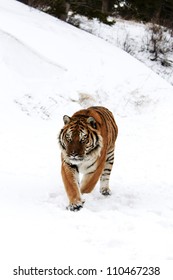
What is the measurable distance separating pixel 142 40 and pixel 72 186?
15205 millimetres

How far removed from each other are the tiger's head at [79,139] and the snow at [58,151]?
0.65m

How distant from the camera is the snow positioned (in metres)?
4.23

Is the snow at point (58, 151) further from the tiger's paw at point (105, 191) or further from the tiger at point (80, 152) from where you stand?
the tiger at point (80, 152)

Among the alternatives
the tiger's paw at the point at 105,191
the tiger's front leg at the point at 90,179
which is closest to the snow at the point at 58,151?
the tiger's paw at the point at 105,191

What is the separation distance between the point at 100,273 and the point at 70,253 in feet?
1.42

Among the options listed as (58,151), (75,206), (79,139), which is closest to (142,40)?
(58,151)

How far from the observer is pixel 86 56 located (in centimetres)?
1350

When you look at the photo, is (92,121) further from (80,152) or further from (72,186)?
(72,186)

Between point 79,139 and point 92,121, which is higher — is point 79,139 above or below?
below

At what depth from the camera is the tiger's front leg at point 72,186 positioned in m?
5.36

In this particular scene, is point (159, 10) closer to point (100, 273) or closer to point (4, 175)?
point (4, 175)

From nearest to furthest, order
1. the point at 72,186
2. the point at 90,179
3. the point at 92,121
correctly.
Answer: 1. the point at 72,186
2. the point at 92,121
3. the point at 90,179

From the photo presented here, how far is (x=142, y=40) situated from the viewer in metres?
19.7

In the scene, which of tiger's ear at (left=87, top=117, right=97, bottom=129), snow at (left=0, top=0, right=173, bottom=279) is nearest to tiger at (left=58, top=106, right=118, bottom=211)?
tiger's ear at (left=87, top=117, right=97, bottom=129)
